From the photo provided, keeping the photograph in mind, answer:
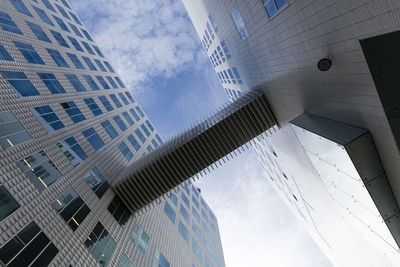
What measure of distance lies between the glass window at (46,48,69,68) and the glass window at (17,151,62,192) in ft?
38.0

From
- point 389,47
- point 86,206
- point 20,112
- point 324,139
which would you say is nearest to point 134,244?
point 86,206

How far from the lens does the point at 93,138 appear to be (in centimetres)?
1908

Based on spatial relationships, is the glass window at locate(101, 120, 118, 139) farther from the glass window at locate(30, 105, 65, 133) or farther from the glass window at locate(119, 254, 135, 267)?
the glass window at locate(119, 254, 135, 267)

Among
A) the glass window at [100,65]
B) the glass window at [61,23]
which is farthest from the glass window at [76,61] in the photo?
the glass window at [100,65]

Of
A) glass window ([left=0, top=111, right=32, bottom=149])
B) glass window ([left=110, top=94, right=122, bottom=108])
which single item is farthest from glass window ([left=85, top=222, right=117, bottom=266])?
glass window ([left=110, top=94, right=122, bottom=108])

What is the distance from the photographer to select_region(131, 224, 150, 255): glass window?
17250mm

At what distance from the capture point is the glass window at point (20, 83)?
13.4 m

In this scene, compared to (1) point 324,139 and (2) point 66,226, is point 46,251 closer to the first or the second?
(2) point 66,226

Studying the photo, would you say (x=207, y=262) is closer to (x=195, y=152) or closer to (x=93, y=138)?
(x=195, y=152)

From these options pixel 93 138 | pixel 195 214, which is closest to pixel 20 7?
pixel 93 138

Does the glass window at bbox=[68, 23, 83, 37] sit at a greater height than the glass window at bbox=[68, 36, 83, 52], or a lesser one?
greater

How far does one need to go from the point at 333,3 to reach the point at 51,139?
1552cm

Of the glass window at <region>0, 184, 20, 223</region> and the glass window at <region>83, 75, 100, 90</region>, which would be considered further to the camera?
the glass window at <region>83, 75, 100, 90</region>

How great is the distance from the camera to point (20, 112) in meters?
12.6
